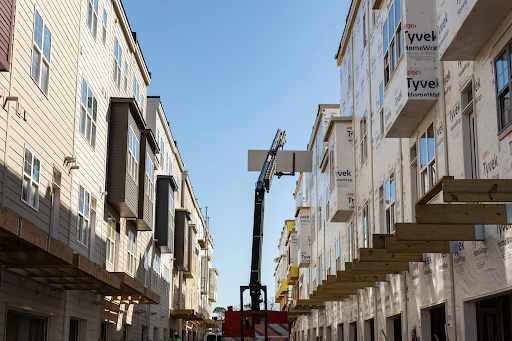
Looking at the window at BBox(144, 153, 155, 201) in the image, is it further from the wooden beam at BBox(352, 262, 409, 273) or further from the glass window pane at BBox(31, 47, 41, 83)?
the wooden beam at BBox(352, 262, 409, 273)

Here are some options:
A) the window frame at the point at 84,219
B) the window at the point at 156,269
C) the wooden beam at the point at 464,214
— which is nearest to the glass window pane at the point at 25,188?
the window frame at the point at 84,219

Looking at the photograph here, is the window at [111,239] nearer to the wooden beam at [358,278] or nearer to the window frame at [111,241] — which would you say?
the window frame at [111,241]

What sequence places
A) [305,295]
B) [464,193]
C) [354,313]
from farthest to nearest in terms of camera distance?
[305,295]
[354,313]
[464,193]

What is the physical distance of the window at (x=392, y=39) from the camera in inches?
579

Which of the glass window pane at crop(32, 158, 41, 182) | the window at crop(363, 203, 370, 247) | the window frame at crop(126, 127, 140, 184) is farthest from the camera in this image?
the window frame at crop(126, 127, 140, 184)

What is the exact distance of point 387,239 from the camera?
39.1 ft

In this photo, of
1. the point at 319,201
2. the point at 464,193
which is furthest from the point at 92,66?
the point at 319,201

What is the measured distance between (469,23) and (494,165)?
89.3 inches

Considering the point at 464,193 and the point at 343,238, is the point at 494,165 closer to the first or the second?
the point at 464,193

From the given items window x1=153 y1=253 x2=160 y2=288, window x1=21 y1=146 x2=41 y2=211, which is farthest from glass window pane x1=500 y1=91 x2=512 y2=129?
window x1=153 y1=253 x2=160 y2=288

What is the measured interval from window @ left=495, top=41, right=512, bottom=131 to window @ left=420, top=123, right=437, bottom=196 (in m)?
3.61

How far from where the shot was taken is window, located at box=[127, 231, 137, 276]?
84.8 feet

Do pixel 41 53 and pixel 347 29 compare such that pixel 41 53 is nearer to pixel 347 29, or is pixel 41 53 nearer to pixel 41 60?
pixel 41 60

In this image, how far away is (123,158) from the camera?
2170cm
